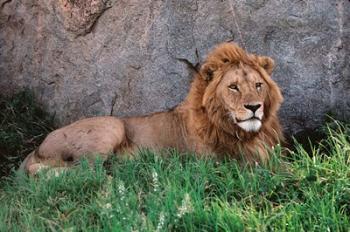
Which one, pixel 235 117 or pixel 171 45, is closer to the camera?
pixel 235 117

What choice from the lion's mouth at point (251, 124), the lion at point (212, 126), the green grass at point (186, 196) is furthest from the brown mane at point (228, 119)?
the green grass at point (186, 196)

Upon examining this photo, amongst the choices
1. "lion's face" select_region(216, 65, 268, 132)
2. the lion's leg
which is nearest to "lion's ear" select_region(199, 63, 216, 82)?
"lion's face" select_region(216, 65, 268, 132)

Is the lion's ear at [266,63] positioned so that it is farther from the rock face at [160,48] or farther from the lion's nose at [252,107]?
the rock face at [160,48]

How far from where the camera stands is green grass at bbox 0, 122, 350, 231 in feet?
15.3

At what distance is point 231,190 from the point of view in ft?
16.8

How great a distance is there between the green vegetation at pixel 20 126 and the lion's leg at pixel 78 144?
0.85 metres

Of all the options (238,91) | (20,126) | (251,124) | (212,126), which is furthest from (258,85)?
(20,126)

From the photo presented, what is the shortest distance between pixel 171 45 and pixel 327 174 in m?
2.05

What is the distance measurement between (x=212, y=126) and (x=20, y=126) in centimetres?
195

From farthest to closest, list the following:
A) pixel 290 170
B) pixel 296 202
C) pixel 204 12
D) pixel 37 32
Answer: pixel 37 32 → pixel 204 12 → pixel 290 170 → pixel 296 202

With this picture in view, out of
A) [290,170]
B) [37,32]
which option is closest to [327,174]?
[290,170]

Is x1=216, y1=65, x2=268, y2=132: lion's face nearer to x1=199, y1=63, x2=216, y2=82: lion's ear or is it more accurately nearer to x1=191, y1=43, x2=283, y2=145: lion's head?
x1=191, y1=43, x2=283, y2=145: lion's head

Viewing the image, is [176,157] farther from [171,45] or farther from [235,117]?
[171,45]

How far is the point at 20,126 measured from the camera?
729cm
